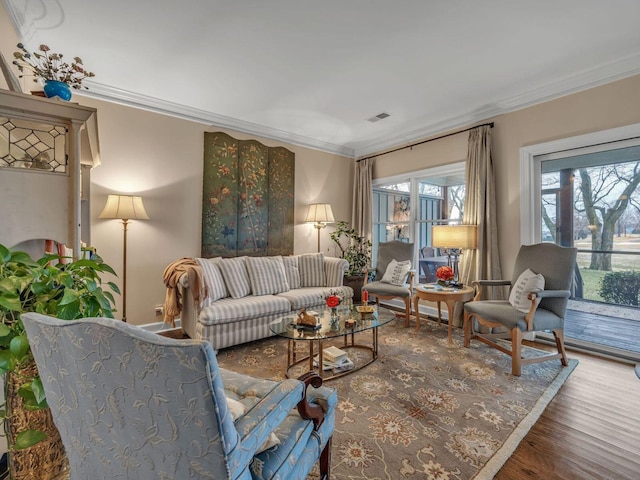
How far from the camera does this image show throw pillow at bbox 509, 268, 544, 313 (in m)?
2.69

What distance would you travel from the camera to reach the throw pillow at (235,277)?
A: 351cm

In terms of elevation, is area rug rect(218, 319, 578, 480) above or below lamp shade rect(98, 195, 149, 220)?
below

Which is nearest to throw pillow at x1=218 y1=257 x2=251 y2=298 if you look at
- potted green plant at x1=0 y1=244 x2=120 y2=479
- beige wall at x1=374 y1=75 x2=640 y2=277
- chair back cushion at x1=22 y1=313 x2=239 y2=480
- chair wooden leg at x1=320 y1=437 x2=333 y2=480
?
potted green plant at x1=0 y1=244 x2=120 y2=479

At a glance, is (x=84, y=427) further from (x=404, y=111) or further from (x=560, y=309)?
(x=404, y=111)

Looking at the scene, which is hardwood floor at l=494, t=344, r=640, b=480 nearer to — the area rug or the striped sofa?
the area rug

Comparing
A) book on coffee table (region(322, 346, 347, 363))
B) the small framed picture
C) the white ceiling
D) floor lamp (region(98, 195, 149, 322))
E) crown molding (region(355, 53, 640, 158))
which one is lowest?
book on coffee table (region(322, 346, 347, 363))

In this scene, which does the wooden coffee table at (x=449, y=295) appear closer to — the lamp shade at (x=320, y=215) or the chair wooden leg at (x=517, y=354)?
the chair wooden leg at (x=517, y=354)

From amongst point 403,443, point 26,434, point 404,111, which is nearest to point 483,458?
point 403,443

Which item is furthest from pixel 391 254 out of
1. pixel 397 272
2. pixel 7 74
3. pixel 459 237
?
pixel 7 74

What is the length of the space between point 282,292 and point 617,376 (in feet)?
10.8

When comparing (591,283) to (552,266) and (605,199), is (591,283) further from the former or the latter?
(605,199)

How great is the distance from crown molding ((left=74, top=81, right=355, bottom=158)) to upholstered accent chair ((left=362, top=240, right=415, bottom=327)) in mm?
2053

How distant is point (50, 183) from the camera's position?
50.8 inches

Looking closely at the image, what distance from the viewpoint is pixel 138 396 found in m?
0.75
